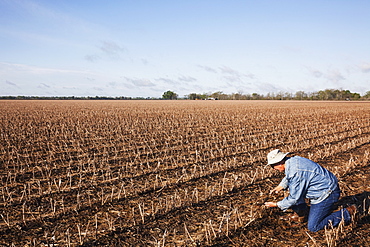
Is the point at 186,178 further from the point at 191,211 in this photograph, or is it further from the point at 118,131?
the point at 118,131

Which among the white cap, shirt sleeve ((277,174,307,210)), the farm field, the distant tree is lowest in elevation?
the farm field

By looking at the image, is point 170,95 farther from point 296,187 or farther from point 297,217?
point 296,187

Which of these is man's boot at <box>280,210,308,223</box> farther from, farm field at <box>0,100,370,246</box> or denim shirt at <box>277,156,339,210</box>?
denim shirt at <box>277,156,339,210</box>

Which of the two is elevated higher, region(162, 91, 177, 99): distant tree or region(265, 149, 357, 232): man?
region(162, 91, 177, 99): distant tree

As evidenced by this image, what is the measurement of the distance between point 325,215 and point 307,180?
719 millimetres

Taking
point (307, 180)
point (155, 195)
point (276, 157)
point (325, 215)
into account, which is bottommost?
point (155, 195)

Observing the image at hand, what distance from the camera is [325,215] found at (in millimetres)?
4348

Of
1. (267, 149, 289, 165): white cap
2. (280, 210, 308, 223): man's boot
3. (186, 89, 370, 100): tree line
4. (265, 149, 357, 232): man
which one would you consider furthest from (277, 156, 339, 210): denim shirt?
(186, 89, 370, 100): tree line

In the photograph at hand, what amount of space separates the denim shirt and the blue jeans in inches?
3.1

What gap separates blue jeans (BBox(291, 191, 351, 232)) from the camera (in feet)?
13.9

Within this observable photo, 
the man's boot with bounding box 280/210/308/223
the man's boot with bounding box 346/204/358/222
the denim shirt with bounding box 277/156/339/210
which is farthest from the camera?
the man's boot with bounding box 280/210/308/223

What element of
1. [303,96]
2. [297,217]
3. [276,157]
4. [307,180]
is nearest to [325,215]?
[297,217]

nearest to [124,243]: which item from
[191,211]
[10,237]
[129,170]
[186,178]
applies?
[191,211]

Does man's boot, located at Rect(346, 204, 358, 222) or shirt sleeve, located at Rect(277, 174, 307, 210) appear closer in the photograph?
shirt sleeve, located at Rect(277, 174, 307, 210)
